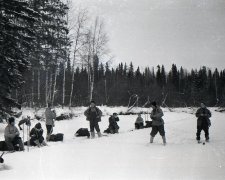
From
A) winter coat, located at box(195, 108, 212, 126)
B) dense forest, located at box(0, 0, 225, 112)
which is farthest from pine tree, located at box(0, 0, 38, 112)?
winter coat, located at box(195, 108, 212, 126)

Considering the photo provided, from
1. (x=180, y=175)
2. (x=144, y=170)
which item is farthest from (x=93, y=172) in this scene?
(x=180, y=175)

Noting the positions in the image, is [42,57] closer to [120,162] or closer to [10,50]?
[10,50]

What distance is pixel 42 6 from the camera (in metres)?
33.5

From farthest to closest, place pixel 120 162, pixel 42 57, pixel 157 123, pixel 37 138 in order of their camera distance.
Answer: pixel 42 57, pixel 37 138, pixel 157 123, pixel 120 162

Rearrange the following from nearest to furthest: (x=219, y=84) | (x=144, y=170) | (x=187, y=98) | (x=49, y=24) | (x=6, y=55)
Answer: (x=144, y=170) → (x=6, y=55) → (x=49, y=24) → (x=187, y=98) → (x=219, y=84)

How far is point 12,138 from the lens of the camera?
1421 centimetres

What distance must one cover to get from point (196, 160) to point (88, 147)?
4485 millimetres

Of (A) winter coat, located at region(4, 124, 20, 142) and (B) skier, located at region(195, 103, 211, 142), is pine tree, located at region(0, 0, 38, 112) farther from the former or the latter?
(B) skier, located at region(195, 103, 211, 142)

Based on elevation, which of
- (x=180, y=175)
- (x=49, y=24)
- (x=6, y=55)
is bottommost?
(x=180, y=175)

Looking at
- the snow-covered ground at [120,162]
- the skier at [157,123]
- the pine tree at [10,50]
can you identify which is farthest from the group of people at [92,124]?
the pine tree at [10,50]

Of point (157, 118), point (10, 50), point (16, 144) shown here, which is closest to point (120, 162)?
point (157, 118)

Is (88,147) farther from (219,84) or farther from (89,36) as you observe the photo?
(219,84)

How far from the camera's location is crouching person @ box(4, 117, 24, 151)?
46.1 ft

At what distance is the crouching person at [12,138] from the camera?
14.1 m
